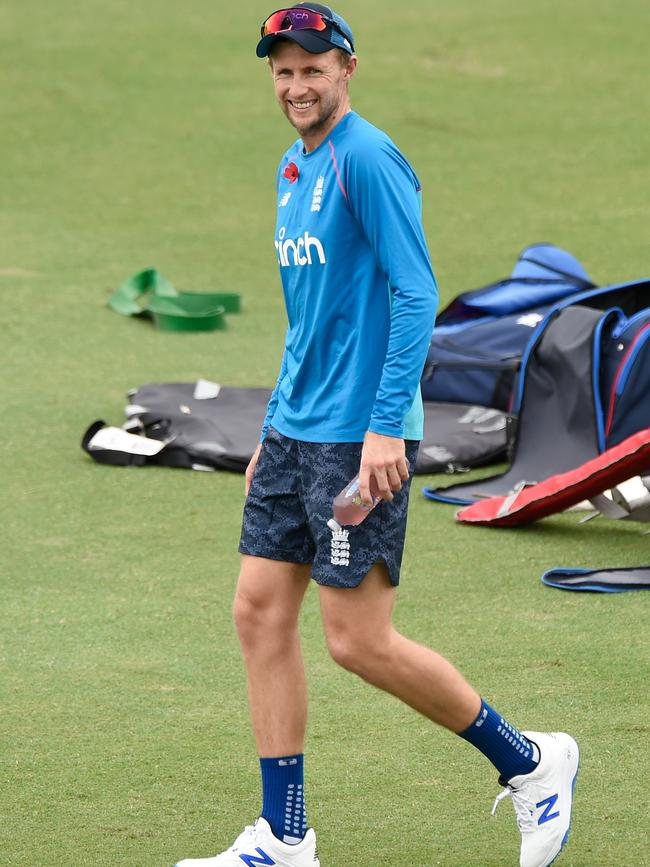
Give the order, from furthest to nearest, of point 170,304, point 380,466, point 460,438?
point 170,304, point 460,438, point 380,466

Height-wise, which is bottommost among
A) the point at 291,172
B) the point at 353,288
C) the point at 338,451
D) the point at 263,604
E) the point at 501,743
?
the point at 501,743

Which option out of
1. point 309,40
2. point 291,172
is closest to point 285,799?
point 291,172

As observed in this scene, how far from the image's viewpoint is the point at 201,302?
368 inches

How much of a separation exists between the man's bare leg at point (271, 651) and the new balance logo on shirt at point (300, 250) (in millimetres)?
677

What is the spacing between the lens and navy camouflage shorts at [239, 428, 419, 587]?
3227 mm

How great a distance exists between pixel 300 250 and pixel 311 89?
13.8 inches

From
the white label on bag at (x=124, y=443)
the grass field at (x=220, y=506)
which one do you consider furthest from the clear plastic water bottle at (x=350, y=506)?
the white label on bag at (x=124, y=443)

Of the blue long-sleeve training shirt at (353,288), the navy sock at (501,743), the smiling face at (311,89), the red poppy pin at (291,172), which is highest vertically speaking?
the smiling face at (311,89)

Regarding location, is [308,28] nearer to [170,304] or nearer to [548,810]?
[548,810]

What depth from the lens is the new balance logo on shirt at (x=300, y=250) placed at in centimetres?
326

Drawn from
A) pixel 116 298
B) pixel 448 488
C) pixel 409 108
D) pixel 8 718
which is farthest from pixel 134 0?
pixel 8 718

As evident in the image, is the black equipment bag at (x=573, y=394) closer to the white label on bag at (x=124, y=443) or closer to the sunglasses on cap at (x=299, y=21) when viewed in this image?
the white label on bag at (x=124, y=443)

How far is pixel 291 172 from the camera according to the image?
339 cm

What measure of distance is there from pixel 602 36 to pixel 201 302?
7836 mm
